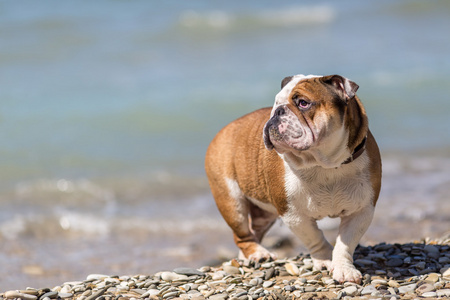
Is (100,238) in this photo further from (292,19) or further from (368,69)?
(292,19)

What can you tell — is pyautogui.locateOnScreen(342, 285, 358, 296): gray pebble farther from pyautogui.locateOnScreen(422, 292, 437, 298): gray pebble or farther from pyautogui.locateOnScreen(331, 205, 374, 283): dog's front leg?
pyautogui.locateOnScreen(422, 292, 437, 298): gray pebble

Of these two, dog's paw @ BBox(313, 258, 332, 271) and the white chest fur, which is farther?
dog's paw @ BBox(313, 258, 332, 271)

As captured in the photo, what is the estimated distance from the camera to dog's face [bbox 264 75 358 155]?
4.34 metres

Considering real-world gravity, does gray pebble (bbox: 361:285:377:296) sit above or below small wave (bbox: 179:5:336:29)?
below

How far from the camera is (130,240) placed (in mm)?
8953

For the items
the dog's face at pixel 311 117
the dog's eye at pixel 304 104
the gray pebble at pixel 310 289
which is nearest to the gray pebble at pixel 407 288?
the gray pebble at pixel 310 289

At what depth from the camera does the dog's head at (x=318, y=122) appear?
4.35 meters

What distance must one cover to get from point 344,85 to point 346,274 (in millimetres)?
1465

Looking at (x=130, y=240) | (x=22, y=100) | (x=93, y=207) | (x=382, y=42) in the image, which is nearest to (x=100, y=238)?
(x=130, y=240)

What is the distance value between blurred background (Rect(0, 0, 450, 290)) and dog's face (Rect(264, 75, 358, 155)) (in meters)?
3.55

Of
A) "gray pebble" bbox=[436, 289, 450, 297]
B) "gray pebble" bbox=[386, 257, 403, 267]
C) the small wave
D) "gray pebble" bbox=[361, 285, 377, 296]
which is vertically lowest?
"gray pebble" bbox=[436, 289, 450, 297]

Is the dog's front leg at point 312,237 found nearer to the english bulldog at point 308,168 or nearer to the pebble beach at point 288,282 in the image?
the english bulldog at point 308,168

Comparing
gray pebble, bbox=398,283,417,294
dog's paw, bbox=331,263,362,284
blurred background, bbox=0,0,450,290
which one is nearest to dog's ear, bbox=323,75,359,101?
dog's paw, bbox=331,263,362,284

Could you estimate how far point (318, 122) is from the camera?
4.38 meters
